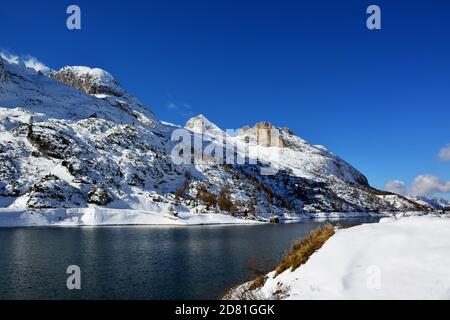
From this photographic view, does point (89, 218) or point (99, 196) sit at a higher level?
point (99, 196)

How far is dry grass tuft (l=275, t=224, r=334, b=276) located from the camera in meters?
23.2

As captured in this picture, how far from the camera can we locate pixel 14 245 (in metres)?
73.2

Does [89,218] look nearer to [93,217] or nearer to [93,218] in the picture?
[93,217]

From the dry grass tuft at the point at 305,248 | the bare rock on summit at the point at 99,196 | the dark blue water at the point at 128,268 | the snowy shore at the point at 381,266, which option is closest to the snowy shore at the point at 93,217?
the bare rock on summit at the point at 99,196

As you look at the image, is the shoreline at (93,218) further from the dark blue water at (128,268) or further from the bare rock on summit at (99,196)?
the dark blue water at (128,268)

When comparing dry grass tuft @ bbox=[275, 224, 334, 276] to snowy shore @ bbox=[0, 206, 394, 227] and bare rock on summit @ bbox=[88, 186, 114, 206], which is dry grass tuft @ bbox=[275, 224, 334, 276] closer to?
snowy shore @ bbox=[0, 206, 394, 227]

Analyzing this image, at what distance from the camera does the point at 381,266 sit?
17047mm

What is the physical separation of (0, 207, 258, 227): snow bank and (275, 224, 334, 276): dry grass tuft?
12844cm

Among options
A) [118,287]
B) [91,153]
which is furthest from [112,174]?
[118,287]

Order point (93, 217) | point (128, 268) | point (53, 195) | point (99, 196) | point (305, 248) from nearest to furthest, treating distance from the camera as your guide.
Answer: point (305, 248), point (128, 268), point (93, 217), point (53, 195), point (99, 196)

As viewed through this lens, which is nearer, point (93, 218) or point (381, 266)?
point (381, 266)

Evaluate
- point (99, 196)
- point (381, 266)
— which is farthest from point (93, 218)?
point (381, 266)

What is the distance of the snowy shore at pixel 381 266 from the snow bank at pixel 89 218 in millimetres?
132448

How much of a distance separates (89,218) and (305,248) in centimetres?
13448
